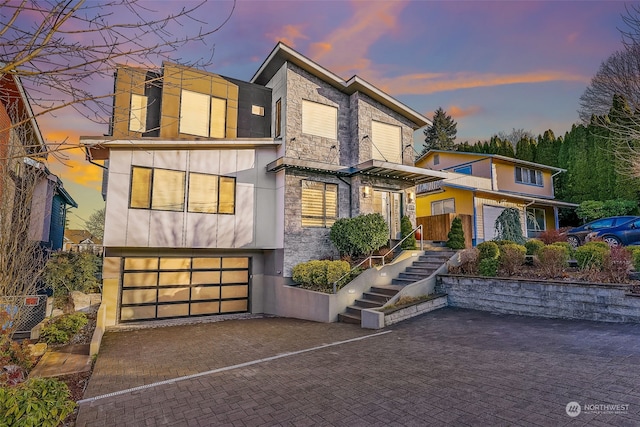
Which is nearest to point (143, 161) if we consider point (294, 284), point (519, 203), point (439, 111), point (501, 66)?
point (294, 284)

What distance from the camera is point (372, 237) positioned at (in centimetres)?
1146

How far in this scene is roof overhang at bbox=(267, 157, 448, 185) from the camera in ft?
38.8

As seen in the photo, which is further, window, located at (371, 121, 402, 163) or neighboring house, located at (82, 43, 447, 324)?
window, located at (371, 121, 402, 163)

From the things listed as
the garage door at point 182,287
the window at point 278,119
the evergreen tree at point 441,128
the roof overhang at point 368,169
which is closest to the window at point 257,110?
the window at point 278,119

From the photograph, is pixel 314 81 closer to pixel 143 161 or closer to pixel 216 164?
pixel 216 164

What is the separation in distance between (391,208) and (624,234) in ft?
30.7

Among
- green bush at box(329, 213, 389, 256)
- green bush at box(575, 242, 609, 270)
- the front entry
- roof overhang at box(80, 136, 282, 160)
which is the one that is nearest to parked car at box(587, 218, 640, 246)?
green bush at box(575, 242, 609, 270)

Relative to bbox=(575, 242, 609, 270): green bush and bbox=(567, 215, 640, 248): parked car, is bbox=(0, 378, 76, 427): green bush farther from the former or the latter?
bbox=(567, 215, 640, 248): parked car

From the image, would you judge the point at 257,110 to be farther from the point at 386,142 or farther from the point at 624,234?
the point at 624,234

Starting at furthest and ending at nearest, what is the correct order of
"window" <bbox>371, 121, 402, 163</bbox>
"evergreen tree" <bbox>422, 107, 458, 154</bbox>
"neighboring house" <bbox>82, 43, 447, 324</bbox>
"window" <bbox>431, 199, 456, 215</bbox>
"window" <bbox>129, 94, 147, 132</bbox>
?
"evergreen tree" <bbox>422, 107, 458, 154</bbox> → "window" <bbox>431, 199, 456, 215</bbox> → "window" <bbox>371, 121, 402, 163</bbox> → "window" <bbox>129, 94, 147, 132</bbox> → "neighboring house" <bbox>82, 43, 447, 324</bbox>

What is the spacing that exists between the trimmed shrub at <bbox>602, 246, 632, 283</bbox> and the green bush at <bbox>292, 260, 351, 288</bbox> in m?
6.89

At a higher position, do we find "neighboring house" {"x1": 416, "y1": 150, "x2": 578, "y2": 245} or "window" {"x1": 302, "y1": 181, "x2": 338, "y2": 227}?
"neighboring house" {"x1": 416, "y1": 150, "x2": 578, "y2": 245}

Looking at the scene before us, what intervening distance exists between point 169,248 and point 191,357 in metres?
5.40

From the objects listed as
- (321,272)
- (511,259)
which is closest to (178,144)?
(321,272)
